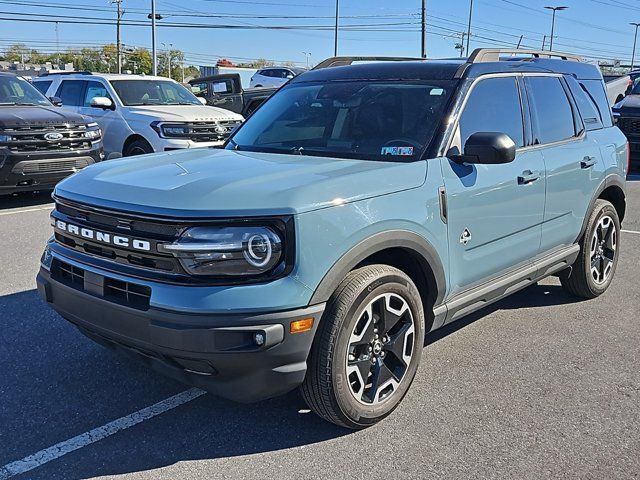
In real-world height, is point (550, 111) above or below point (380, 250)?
above

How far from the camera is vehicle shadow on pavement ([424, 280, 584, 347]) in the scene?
4.97m

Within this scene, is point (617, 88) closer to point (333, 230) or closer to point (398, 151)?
point (398, 151)

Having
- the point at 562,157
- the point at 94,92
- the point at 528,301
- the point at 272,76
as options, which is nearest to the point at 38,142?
the point at 94,92

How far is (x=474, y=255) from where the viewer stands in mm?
3895

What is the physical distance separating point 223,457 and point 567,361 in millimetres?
2353

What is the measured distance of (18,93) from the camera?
10.0m

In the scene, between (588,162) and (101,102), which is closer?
(588,162)

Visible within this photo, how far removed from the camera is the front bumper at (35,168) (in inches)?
→ 338

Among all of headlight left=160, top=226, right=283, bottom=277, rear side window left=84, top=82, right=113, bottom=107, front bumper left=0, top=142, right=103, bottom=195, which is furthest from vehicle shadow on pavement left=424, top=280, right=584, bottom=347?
rear side window left=84, top=82, right=113, bottom=107

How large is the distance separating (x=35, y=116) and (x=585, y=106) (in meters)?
7.21

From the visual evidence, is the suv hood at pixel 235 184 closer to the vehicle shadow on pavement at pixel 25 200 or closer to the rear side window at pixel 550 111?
the rear side window at pixel 550 111

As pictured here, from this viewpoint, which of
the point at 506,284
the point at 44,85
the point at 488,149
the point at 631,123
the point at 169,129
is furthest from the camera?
the point at 44,85

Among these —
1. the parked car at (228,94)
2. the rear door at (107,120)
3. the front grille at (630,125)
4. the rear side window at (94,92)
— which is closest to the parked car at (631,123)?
the front grille at (630,125)

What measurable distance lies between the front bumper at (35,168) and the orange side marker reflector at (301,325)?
7018 mm
